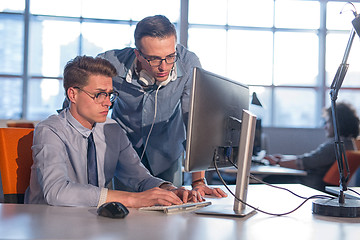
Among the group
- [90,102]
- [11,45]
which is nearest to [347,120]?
[90,102]

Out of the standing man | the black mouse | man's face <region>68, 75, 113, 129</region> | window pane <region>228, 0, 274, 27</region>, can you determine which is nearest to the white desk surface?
the black mouse

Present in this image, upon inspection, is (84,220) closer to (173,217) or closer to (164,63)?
(173,217)

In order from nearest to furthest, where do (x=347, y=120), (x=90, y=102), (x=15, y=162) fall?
(x=15, y=162) < (x=90, y=102) < (x=347, y=120)

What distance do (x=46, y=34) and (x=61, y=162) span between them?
268 inches

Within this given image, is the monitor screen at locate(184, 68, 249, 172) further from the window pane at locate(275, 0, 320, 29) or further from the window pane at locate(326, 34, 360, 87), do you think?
the window pane at locate(326, 34, 360, 87)

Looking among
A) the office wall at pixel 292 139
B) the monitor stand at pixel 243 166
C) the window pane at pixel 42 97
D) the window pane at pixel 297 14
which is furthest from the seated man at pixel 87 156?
the window pane at pixel 297 14

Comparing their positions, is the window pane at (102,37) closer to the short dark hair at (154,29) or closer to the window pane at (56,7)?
the window pane at (56,7)

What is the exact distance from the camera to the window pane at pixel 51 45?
7762mm

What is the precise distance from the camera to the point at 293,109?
817 cm

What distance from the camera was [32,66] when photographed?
776 cm

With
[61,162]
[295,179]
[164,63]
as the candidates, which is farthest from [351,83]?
[61,162]

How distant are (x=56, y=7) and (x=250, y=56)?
3685mm

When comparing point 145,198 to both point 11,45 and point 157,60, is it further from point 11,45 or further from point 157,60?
point 11,45

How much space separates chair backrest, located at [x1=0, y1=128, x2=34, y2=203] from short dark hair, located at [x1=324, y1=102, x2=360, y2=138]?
2.67 meters
